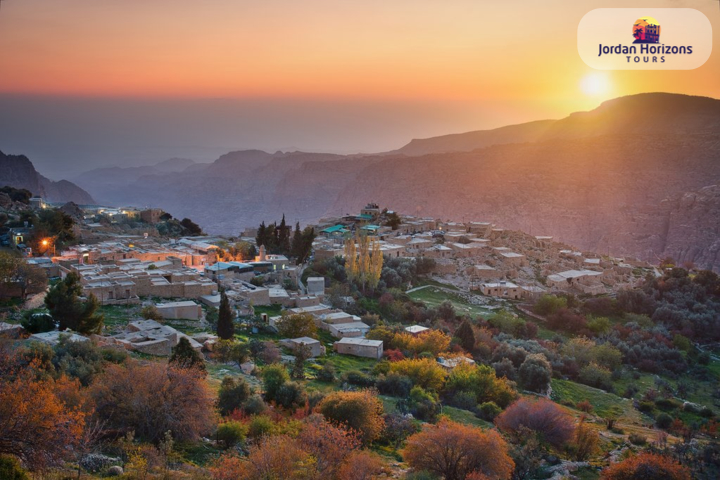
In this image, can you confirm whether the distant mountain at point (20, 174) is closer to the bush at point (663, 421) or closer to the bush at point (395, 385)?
the bush at point (395, 385)

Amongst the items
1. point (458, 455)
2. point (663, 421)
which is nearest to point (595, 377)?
point (663, 421)

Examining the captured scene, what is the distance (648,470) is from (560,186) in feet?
255

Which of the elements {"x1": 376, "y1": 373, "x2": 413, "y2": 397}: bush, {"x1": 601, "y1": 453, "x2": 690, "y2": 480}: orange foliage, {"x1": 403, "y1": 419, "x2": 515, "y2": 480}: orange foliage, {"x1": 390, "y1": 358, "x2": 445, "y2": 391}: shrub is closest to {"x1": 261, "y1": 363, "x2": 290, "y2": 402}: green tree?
{"x1": 376, "y1": 373, "x2": 413, "y2": 397}: bush

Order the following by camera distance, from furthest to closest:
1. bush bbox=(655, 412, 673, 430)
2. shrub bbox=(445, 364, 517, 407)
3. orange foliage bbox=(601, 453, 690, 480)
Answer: bush bbox=(655, 412, 673, 430) < shrub bbox=(445, 364, 517, 407) < orange foliage bbox=(601, 453, 690, 480)

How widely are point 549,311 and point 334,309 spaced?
13667 millimetres

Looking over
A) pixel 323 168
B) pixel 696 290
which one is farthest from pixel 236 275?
pixel 323 168

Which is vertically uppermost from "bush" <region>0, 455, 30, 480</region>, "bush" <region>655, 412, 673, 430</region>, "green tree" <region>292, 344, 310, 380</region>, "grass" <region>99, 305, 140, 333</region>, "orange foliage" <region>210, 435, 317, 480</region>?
"bush" <region>0, 455, 30, 480</region>

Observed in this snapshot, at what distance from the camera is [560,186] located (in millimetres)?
84000

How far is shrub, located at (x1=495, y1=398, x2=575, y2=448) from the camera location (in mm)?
15102

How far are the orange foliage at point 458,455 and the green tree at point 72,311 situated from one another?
11.4m

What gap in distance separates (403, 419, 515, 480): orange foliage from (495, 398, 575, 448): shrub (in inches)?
154

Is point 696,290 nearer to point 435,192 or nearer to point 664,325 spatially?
point 664,325

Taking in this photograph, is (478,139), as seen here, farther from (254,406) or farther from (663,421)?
(254,406)

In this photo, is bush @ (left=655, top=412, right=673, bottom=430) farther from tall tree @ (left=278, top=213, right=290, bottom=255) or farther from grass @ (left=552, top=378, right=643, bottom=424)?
tall tree @ (left=278, top=213, right=290, bottom=255)
